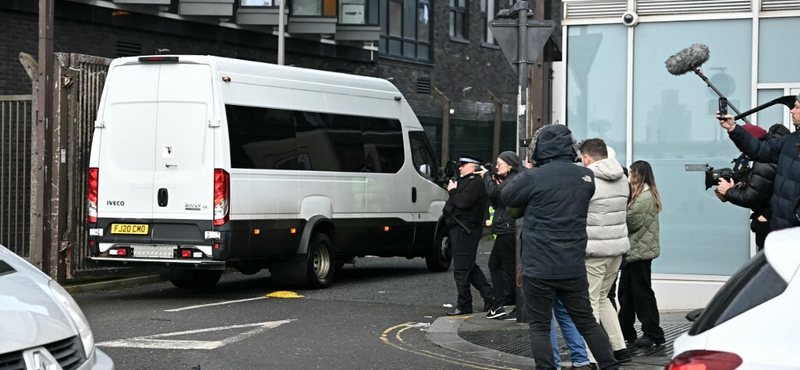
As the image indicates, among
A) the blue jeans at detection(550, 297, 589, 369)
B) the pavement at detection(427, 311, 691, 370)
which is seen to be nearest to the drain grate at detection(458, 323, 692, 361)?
the pavement at detection(427, 311, 691, 370)

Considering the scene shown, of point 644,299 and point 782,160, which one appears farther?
point 644,299

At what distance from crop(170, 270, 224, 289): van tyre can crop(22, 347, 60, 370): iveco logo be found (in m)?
9.97

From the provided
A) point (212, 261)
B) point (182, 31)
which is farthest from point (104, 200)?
point (182, 31)

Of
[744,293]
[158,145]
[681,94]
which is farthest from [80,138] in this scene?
[744,293]

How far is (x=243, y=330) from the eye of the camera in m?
10.9

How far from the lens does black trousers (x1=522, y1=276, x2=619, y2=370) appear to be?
24.7ft

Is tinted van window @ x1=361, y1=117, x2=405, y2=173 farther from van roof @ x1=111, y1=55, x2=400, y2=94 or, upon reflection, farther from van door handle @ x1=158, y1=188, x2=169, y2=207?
van door handle @ x1=158, y1=188, x2=169, y2=207

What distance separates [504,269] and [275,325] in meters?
2.54

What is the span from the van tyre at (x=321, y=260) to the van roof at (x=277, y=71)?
208 cm

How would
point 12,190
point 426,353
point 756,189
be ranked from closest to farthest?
point 756,189
point 426,353
point 12,190

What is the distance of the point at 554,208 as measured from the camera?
295 inches

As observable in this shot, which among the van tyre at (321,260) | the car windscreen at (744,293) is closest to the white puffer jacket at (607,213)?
the car windscreen at (744,293)

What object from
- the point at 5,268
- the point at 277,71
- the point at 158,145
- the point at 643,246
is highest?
the point at 277,71

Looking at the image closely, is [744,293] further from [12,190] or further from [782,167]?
[12,190]
